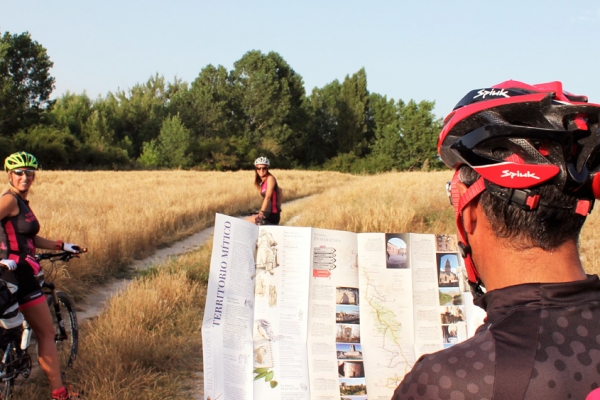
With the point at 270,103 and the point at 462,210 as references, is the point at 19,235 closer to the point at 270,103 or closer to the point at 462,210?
the point at 462,210

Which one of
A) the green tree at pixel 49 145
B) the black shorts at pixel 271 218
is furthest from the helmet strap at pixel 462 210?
the green tree at pixel 49 145

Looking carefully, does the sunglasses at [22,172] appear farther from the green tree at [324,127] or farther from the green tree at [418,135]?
the green tree at [324,127]

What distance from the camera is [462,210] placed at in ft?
5.07

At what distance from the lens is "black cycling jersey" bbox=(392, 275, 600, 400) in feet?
4.01

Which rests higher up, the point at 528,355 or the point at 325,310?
the point at 528,355

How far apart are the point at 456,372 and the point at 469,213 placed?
46 centimetres

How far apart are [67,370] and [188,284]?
2.50 meters

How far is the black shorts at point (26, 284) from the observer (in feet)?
14.0

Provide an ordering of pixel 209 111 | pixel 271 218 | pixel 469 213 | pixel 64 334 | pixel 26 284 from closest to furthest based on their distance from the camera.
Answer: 1. pixel 469 213
2. pixel 26 284
3. pixel 64 334
4. pixel 271 218
5. pixel 209 111

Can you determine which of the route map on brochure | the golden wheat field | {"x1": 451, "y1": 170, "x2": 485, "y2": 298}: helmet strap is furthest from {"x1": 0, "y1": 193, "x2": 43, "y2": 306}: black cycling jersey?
{"x1": 451, "y1": 170, "x2": 485, "y2": 298}: helmet strap

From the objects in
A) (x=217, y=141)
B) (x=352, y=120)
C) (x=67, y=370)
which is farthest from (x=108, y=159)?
(x=67, y=370)

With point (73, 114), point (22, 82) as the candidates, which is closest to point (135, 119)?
point (73, 114)

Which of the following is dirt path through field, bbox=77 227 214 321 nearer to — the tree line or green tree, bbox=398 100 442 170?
the tree line

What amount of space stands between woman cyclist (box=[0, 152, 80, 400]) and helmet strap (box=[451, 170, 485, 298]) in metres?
3.60
